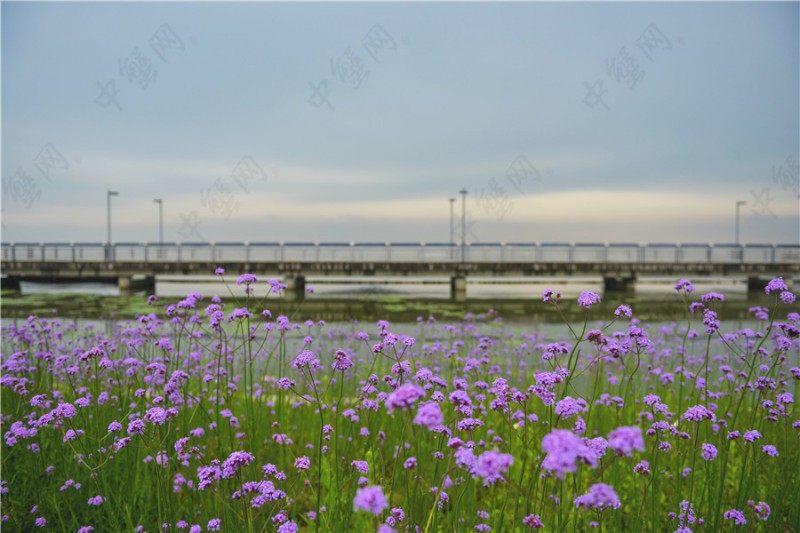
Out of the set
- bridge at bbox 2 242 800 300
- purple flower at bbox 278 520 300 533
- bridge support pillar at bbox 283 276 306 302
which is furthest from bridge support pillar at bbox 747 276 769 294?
purple flower at bbox 278 520 300 533

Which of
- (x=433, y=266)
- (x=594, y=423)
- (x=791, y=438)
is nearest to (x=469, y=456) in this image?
(x=594, y=423)

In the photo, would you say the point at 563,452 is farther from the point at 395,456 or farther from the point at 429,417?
the point at 395,456

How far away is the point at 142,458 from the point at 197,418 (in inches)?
28.0

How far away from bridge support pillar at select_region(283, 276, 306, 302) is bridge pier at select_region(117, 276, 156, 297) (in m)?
8.22

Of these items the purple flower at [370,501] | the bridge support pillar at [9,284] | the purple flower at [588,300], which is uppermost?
the purple flower at [588,300]

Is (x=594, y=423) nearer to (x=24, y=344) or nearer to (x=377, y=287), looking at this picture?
(x=24, y=344)

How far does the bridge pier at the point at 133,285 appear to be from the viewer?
27.4 meters

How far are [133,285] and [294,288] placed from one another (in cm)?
1018

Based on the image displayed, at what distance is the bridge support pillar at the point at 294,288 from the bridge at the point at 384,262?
66mm

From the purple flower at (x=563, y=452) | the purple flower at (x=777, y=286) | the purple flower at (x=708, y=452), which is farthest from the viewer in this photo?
the purple flower at (x=777, y=286)

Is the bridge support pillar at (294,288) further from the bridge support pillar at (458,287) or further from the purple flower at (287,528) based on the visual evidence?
the purple flower at (287,528)

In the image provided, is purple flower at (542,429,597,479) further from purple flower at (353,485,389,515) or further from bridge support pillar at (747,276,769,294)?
bridge support pillar at (747,276,769,294)

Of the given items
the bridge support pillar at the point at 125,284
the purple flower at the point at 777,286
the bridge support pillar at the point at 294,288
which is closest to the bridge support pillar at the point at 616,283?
the bridge support pillar at the point at 294,288

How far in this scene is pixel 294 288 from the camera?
2738 cm
